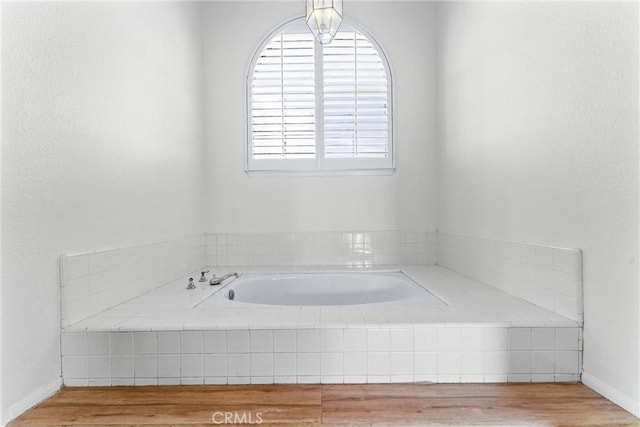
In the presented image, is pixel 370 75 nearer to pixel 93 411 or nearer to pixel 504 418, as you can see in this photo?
pixel 504 418

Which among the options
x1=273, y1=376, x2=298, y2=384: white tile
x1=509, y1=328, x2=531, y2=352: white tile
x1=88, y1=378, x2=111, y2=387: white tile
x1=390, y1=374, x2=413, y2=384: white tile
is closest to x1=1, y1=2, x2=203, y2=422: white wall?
x1=88, y1=378, x2=111, y2=387: white tile

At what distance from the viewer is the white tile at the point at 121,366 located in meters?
1.39

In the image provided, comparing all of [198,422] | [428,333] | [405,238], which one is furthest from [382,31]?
[198,422]

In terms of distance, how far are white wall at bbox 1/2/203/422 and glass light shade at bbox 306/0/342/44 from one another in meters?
0.92

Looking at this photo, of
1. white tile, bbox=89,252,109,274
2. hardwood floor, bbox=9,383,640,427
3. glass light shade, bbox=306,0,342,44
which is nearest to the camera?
hardwood floor, bbox=9,383,640,427

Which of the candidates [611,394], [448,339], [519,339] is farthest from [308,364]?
[611,394]

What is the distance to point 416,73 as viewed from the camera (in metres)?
2.90

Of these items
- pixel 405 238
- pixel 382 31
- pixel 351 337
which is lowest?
pixel 351 337

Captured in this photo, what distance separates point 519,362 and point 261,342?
A: 96 centimetres

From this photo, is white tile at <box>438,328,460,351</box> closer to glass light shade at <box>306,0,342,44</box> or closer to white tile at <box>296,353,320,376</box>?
white tile at <box>296,353,320,376</box>

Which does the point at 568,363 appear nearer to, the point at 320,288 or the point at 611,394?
the point at 611,394

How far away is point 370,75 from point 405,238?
1.27m

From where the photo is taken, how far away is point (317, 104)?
291cm

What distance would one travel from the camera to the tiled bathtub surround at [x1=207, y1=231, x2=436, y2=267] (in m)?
2.88
